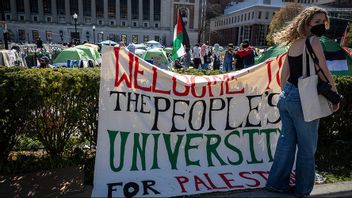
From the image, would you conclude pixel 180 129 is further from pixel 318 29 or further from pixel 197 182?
pixel 318 29

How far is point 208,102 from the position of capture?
12.6ft

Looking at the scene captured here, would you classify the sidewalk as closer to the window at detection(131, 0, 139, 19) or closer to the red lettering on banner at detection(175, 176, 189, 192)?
the red lettering on banner at detection(175, 176, 189, 192)

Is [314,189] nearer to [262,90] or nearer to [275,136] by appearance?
[275,136]

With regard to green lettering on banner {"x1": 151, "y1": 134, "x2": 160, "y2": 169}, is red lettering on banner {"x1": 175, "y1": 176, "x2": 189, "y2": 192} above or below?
below

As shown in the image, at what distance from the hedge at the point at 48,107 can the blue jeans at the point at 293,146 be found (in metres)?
2.29

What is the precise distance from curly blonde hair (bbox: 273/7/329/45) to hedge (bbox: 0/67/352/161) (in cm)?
229

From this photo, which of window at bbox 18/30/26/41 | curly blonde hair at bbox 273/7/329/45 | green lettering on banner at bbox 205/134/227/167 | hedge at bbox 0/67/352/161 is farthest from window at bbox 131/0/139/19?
curly blonde hair at bbox 273/7/329/45

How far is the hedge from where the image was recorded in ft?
11.9

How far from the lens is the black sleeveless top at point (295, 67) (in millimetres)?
3154

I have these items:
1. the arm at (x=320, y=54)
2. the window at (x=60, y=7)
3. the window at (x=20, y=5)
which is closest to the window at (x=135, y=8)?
the window at (x=60, y=7)

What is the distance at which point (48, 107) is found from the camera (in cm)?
381

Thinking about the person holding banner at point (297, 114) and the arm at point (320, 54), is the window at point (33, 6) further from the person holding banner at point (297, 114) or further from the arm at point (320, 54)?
the arm at point (320, 54)

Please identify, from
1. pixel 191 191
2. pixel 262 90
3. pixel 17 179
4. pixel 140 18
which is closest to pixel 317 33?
pixel 262 90

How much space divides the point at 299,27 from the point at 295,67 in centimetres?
42
